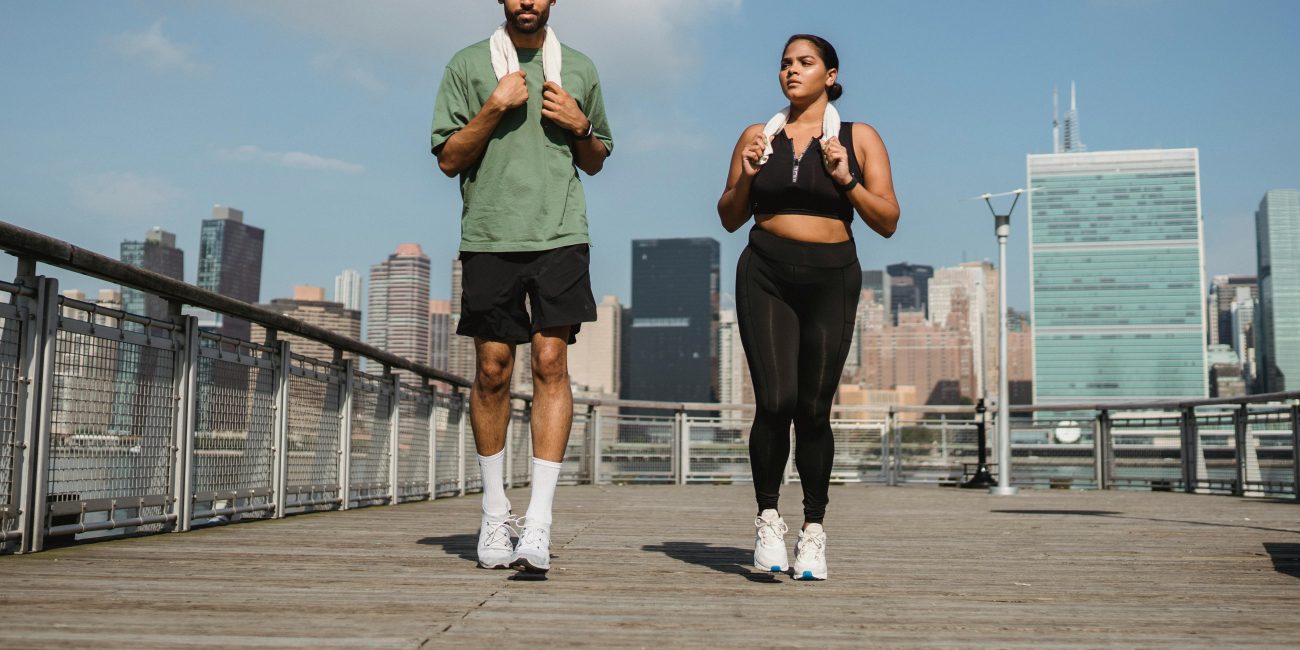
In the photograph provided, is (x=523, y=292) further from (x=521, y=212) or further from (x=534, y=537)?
(x=534, y=537)

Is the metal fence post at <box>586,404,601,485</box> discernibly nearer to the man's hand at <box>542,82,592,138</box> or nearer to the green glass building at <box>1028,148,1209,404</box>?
the man's hand at <box>542,82,592,138</box>

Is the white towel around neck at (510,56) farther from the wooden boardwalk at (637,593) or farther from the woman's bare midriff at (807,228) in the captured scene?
the wooden boardwalk at (637,593)

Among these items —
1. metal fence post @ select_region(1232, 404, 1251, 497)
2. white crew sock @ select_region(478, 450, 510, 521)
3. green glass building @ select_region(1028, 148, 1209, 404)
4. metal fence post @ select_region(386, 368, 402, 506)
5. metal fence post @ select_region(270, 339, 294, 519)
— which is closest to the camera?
white crew sock @ select_region(478, 450, 510, 521)

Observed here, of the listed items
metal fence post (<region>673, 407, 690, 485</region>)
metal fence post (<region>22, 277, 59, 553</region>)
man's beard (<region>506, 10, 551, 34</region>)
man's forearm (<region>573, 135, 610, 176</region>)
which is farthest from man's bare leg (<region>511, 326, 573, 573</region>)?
metal fence post (<region>673, 407, 690, 485</region>)

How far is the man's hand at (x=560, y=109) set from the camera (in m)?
3.39

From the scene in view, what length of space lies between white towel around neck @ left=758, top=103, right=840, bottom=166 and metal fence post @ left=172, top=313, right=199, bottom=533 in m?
2.49

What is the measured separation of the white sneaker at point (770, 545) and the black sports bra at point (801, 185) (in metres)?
0.89

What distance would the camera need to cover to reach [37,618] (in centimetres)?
217

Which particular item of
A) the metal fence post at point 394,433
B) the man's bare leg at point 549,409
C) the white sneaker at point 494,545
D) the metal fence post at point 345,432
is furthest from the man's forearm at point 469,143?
the metal fence post at point 394,433

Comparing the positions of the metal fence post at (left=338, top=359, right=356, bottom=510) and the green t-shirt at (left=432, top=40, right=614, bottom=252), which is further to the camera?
the metal fence post at (left=338, top=359, right=356, bottom=510)

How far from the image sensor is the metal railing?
3443 millimetres

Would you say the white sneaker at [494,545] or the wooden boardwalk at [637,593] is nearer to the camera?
the wooden boardwalk at [637,593]

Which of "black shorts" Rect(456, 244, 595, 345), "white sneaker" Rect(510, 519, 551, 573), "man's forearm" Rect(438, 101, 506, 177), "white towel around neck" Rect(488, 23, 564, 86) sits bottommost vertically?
"white sneaker" Rect(510, 519, 551, 573)

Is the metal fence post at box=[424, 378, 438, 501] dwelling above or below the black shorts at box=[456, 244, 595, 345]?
below
